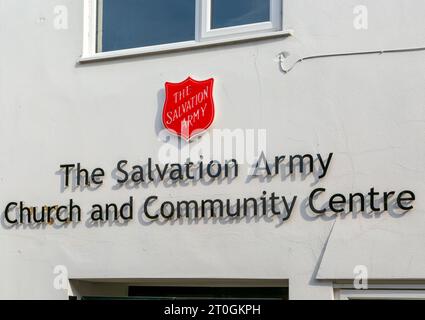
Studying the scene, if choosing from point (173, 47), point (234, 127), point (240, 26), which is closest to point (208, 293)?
point (234, 127)

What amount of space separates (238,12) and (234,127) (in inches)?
37.4

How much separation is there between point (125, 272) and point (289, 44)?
7.29ft

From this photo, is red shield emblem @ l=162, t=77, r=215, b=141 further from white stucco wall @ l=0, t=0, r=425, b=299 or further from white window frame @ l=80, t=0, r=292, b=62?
white window frame @ l=80, t=0, r=292, b=62

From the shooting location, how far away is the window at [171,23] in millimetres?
6992

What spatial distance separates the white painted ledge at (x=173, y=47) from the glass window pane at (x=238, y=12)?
0.16 metres

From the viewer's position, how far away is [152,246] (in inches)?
275

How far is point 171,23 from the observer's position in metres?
7.33

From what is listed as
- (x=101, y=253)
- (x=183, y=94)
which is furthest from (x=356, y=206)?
(x=101, y=253)

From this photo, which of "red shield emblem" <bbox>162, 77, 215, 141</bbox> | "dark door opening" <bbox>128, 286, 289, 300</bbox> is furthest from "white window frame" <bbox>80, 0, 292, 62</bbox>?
"dark door opening" <bbox>128, 286, 289, 300</bbox>

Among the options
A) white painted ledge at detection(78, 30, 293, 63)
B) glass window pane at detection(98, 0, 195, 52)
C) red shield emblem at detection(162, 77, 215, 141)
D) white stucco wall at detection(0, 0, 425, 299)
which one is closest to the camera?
white stucco wall at detection(0, 0, 425, 299)

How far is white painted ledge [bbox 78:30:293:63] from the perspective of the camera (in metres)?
6.84

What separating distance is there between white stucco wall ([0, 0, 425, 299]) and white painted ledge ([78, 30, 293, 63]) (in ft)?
0.17

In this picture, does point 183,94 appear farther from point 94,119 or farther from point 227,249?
point 227,249
